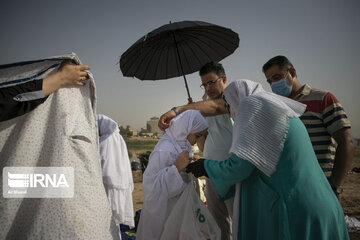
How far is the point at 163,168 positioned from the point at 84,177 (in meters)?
0.99

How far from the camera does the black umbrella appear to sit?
352 cm

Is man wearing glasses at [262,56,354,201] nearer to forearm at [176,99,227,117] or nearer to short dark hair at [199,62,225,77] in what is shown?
short dark hair at [199,62,225,77]

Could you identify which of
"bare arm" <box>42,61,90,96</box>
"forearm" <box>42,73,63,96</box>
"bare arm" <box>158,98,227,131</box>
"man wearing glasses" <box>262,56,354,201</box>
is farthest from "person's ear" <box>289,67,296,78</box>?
"forearm" <box>42,73,63,96</box>

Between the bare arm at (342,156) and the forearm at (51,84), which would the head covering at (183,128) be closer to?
the forearm at (51,84)

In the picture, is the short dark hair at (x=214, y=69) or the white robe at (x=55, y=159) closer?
the white robe at (x=55, y=159)

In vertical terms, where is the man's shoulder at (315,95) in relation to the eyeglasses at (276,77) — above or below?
below

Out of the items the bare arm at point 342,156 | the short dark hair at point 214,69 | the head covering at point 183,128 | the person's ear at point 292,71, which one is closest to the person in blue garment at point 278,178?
the head covering at point 183,128

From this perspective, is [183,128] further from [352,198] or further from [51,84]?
[352,198]

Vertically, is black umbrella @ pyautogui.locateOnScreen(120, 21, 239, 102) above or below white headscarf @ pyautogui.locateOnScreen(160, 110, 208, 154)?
above

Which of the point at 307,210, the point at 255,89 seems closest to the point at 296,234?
the point at 307,210

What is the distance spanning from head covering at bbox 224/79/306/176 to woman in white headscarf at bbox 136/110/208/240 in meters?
0.75

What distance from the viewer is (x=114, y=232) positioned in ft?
5.87

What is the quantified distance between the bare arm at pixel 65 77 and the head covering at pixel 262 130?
1.37 metres

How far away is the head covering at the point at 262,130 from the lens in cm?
169
